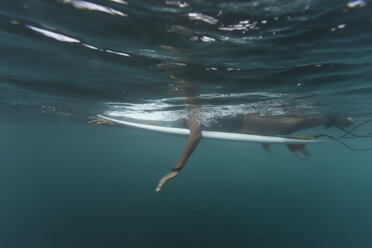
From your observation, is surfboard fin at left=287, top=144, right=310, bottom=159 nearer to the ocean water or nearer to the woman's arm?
the ocean water

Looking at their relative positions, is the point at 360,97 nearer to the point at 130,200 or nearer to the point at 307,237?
the point at 307,237

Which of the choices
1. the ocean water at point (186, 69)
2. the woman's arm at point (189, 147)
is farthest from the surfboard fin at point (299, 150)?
the woman's arm at point (189, 147)

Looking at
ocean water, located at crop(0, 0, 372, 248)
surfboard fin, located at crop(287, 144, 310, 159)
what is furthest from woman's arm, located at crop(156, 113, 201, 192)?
surfboard fin, located at crop(287, 144, 310, 159)

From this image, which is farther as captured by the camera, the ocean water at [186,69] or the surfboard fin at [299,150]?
the surfboard fin at [299,150]

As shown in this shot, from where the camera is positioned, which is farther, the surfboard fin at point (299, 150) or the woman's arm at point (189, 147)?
the surfboard fin at point (299, 150)

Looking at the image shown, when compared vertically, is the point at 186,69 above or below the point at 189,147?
above

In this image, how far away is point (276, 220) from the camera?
1784 cm

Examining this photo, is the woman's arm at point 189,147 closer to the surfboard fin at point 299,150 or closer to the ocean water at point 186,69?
the ocean water at point 186,69

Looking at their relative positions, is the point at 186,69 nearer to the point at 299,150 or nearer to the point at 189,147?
the point at 189,147

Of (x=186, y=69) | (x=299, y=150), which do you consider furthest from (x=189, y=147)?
(x=299, y=150)

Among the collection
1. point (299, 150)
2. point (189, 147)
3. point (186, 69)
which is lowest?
point (299, 150)

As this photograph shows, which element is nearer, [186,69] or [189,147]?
[189,147]

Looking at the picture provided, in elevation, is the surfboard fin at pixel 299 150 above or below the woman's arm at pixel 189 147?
below

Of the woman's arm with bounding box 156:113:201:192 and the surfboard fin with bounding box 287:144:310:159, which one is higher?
the woman's arm with bounding box 156:113:201:192
